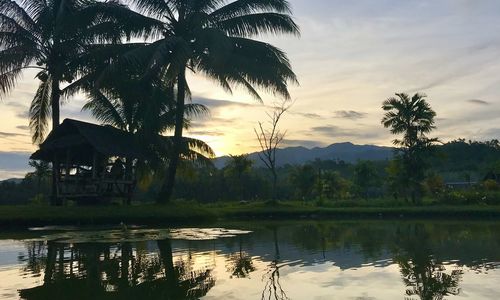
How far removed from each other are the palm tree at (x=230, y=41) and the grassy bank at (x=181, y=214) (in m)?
2.47

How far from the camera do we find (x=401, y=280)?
26.3 feet

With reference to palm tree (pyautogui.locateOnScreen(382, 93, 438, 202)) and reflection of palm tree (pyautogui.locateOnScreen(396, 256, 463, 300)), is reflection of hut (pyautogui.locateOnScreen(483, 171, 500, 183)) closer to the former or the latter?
palm tree (pyautogui.locateOnScreen(382, 93, 438, 202))

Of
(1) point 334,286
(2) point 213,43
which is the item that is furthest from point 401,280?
(2) point 213,43

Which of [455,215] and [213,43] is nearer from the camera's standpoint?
[213,43]

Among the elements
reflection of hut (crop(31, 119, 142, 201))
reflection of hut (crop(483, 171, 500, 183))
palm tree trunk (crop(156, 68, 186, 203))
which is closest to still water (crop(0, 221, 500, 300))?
reflection of hut (crop(31, 119, 142, 201))

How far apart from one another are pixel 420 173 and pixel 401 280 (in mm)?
27604

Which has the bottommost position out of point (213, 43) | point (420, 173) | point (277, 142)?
point (420, 173)

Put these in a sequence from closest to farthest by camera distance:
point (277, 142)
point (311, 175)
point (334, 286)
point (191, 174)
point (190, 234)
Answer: point (334, 286), point (190, 234), point (191, 174), point (277, 142), point (311, 175)

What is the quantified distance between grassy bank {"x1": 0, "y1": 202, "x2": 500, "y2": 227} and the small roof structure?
2.97 metres

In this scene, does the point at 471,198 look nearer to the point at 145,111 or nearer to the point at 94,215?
the point at 145,111

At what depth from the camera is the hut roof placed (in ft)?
73.9

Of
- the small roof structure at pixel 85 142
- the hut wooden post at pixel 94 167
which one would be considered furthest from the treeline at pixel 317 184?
the hut wooden post at pixel 94 167

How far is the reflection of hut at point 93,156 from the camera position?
22.9 metres

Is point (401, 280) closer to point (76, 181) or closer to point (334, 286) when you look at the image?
point (334, 286)
